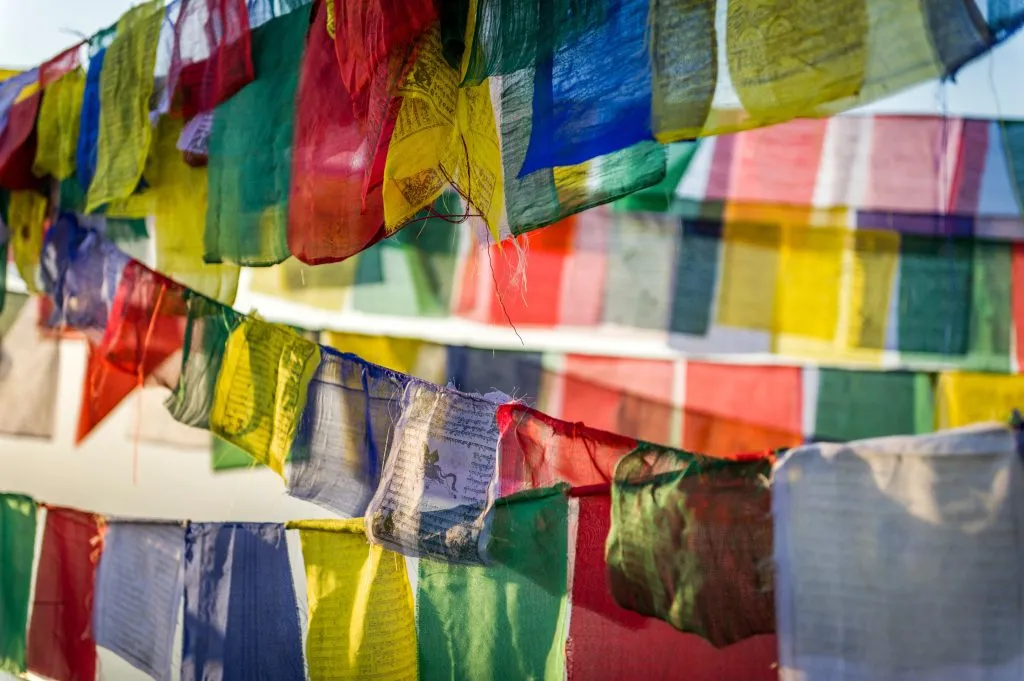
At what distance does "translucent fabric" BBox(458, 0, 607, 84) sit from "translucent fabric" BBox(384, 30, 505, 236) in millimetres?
70

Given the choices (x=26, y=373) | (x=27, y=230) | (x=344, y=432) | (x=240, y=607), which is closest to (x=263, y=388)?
(x=344, y=432)

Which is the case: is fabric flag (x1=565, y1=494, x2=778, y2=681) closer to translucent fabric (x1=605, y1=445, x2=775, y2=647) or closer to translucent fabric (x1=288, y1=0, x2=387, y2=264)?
translucent fabric (x1=605, y1=445, x2=775, y2=647)

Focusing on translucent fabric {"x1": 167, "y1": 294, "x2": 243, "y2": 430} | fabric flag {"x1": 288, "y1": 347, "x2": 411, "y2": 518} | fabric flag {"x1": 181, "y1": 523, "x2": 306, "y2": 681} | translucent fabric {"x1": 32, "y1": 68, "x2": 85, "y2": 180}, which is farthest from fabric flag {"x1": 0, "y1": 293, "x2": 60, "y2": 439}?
fabric flag {"x1": 288, "y1": 347, "x2": 411, "y2": 518}

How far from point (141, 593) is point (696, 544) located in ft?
7.27

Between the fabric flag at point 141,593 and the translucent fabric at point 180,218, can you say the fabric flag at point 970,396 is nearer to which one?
the translucent fabric at point 180,218

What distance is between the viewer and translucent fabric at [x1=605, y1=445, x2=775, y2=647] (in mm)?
1797

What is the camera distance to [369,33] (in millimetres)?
2197

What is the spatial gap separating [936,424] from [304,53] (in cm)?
255

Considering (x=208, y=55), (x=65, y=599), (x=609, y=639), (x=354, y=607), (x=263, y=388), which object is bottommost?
(x=65, y=599)

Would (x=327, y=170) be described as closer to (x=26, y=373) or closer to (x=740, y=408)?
(x=740, y=408)

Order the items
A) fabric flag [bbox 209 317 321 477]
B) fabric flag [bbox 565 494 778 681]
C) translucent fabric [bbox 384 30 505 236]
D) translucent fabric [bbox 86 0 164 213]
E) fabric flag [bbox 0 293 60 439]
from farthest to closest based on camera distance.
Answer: fabric flag [bbox 0 293 60 439] < translucent fabric [bbox 86 0 164 213] < fabric flag [bbox 209 317 321 477] < translucent fabric [bbox 384 30 505 236] < fabric flag [bbox 565 494 778 681]

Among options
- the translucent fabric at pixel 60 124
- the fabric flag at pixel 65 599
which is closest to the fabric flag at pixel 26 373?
the translucent fabric at pixel 60 124

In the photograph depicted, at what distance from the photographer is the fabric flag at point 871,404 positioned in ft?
12.0

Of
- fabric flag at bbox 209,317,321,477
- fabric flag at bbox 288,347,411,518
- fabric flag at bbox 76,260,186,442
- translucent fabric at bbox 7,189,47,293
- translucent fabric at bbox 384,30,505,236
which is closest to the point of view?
Answer: translucent fabric at bbox 384,30,505,236
